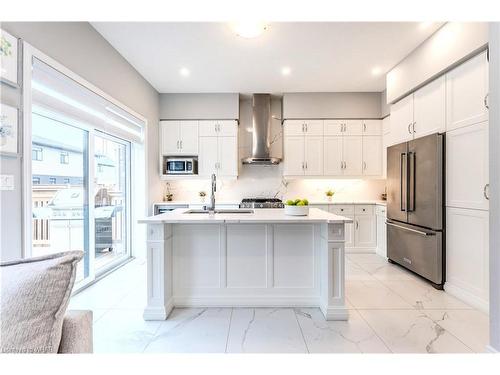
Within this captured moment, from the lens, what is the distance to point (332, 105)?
4633 millimetres

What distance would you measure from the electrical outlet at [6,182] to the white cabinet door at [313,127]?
4057 mm

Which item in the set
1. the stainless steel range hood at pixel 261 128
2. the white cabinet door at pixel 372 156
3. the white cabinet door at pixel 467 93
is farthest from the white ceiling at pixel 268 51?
the white cabinet door at pixel 372 156

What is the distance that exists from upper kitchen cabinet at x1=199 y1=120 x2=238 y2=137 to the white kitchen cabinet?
2920 millimetres

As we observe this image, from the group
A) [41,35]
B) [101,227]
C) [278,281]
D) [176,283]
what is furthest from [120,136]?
[278,281]

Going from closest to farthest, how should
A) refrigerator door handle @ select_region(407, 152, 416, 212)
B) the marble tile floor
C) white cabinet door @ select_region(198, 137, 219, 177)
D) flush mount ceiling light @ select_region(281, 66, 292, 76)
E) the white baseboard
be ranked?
the marble tile floor
the white baseboard
refrigerator door handle @ select_region(407, 152, 416, 212)
flush mount ceiling light @ select_region(281, 66, 292, 76)
white cabinet door @ select_region(198, 137, 219, 177)

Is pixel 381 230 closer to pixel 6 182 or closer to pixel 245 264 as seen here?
pixel 245 264

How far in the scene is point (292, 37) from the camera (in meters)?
2.87

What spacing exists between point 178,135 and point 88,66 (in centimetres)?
216

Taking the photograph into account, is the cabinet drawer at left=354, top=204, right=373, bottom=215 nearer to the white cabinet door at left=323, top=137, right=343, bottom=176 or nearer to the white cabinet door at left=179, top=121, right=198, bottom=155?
the white cabinet door at left=323, top=137, right=343, bottom=176

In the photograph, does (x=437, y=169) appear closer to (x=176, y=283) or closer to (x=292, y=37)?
(x=292, y=37)

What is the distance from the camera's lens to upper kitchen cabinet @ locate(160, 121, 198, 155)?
4.69 metres

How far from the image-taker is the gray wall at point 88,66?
1.79 m

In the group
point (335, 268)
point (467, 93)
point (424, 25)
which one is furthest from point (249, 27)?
point (335, 268)

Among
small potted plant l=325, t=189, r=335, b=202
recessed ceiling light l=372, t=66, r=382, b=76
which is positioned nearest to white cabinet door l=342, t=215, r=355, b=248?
small potted plant l=325, t=189, r=335, b=202
